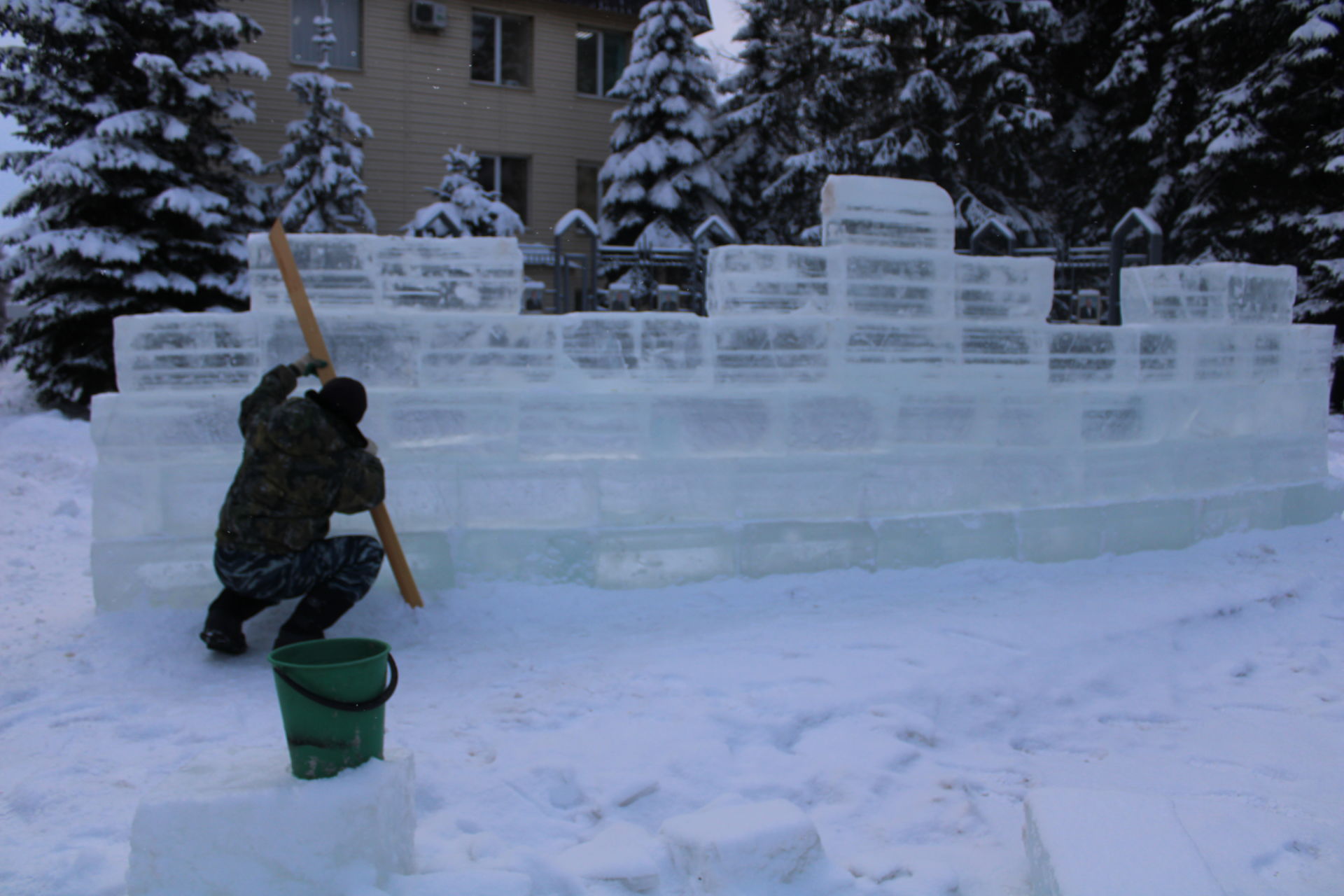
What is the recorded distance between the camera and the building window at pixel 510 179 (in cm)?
1784

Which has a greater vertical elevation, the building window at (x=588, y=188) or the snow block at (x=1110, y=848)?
the building window at (x=588, y=188)

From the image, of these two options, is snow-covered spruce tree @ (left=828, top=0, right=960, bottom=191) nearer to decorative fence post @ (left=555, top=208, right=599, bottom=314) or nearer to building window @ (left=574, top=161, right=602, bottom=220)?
building window @ (left=574, top=161, right=602, bottom=220)

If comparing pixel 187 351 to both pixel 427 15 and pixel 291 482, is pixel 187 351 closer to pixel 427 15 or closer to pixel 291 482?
pixel 291 482

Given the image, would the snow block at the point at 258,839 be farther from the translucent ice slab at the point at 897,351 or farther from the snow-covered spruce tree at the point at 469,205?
the snow-covered spruce tree at the point at 469,205

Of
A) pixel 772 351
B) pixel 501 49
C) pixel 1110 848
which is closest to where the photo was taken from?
pixel 1110 848

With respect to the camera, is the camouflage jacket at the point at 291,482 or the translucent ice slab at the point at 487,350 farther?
the translucent ice slab at the point at 487,350

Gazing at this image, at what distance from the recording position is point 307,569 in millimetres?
4168

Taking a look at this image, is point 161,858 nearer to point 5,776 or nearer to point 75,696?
point 5,776

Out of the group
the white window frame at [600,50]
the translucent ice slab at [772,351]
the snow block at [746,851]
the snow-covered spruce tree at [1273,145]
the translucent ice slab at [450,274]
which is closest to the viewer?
the snow block at [746,851]

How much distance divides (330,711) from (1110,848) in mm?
1917

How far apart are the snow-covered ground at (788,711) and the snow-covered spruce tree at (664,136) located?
40.5 ft

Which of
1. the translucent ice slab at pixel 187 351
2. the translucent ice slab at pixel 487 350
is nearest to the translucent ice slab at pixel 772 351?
the translucent ice slab at pixel 487 350

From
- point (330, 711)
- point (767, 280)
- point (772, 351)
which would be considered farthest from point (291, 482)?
point (767, 280)

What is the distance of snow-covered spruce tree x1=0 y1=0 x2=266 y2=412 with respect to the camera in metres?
11.5
